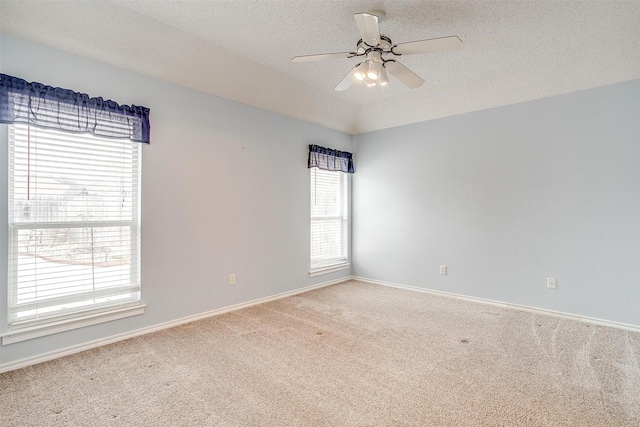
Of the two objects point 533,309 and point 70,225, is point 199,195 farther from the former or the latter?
point 533,309

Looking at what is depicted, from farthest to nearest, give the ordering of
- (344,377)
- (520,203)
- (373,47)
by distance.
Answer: (520,203) → (373,47) → (344,377)

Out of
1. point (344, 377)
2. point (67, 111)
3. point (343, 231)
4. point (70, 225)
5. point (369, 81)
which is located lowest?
point (344, 377)

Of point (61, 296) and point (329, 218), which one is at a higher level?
point (329, 218)

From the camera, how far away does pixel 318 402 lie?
1970mm

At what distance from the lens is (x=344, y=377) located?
2252 mm

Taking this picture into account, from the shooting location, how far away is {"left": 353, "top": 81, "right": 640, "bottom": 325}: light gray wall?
317 centimetres

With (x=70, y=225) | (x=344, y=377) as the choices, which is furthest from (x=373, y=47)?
(x=70, y=225)

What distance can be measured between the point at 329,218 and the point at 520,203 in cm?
259

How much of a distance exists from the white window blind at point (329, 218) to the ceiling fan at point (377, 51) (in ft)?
7.09

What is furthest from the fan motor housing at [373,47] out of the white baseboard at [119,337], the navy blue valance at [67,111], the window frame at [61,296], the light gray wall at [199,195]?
the white baseboard at [119,337]

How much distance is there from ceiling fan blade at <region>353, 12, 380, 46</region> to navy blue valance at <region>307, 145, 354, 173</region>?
2.31m

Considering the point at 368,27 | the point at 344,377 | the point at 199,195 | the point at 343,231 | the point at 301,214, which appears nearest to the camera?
the point at 368,27

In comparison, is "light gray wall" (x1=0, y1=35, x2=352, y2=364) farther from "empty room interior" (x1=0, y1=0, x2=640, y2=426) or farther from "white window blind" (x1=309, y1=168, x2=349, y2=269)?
"white window blind" (x1=309, y1=168, x2=349, y2=269)

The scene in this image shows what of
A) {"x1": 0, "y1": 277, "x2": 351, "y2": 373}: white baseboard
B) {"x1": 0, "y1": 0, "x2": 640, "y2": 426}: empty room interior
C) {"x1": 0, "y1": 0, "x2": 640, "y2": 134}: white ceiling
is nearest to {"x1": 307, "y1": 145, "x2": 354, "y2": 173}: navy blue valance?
{"x1": 0, "y1": 0, "x2": 640, "y2": 426}: empty room interior
